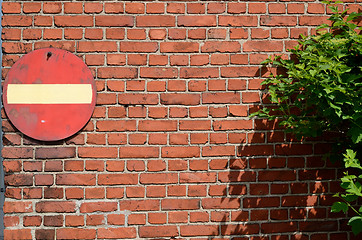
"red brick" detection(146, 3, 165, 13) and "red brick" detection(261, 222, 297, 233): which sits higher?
"red brick" detection(146, 3, 165, 13)

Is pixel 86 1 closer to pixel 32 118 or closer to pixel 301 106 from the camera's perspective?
pixel 32 118

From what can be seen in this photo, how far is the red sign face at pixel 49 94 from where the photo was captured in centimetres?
198

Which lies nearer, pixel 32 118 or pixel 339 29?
pixel 32 118

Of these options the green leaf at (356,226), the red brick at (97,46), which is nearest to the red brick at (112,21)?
the red brick at (97,46)

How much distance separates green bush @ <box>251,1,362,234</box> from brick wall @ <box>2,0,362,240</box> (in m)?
0.12

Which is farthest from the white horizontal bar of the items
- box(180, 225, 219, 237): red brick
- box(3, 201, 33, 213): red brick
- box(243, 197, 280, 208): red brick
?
box(243, 197, 280, 208): red brick

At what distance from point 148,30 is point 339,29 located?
125 cm

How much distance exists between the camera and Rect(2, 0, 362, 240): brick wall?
200 centimetres

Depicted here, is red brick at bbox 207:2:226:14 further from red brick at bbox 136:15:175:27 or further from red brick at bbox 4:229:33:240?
red brick at bbox 4:229:33:240

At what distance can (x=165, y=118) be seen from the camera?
2049mm

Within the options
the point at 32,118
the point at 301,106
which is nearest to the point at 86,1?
the point at 32,118

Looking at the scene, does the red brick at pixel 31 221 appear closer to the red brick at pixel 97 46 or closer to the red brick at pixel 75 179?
the red brick at pixel 75 179

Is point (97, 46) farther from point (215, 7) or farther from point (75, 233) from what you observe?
point (75, 233)

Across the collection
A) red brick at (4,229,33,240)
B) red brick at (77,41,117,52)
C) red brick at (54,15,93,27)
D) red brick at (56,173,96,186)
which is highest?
red brick at (54,15,93,27)
